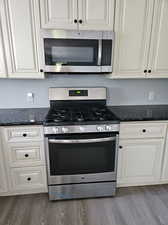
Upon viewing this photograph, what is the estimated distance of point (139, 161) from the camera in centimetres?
192

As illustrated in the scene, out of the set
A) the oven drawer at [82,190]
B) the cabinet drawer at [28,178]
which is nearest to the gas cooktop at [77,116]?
the cabinet drawer at [28,178]

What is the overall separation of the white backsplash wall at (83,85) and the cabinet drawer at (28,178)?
0.84m

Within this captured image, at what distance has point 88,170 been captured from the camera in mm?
1754

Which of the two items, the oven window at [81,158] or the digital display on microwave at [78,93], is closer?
the oven window at [81,158]

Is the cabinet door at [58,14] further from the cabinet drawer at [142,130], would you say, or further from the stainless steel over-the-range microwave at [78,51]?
the cabinet drawer at [142,130]

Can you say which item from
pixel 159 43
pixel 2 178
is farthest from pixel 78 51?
pixel 2 178

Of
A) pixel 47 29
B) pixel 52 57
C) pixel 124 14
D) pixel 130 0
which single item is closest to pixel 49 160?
pixel 52 57

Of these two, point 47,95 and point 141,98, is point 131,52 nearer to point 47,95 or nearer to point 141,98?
point 141,98

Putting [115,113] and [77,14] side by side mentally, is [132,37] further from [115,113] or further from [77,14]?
[115,113]

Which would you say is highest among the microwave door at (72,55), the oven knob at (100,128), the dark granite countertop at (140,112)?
the microwave door at (72,55)

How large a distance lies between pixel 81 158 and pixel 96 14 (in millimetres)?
1537

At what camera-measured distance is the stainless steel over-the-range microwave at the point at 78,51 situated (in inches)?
64.9

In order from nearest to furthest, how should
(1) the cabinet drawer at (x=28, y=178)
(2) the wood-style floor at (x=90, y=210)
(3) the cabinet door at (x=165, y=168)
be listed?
(2) the wood-style floor at (x=90, y=210) → (1) the cabinet drawer at (x=28, y=178) → (3) the cabinet door at (x=165, y=168)

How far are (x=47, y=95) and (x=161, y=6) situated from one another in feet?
5.54
